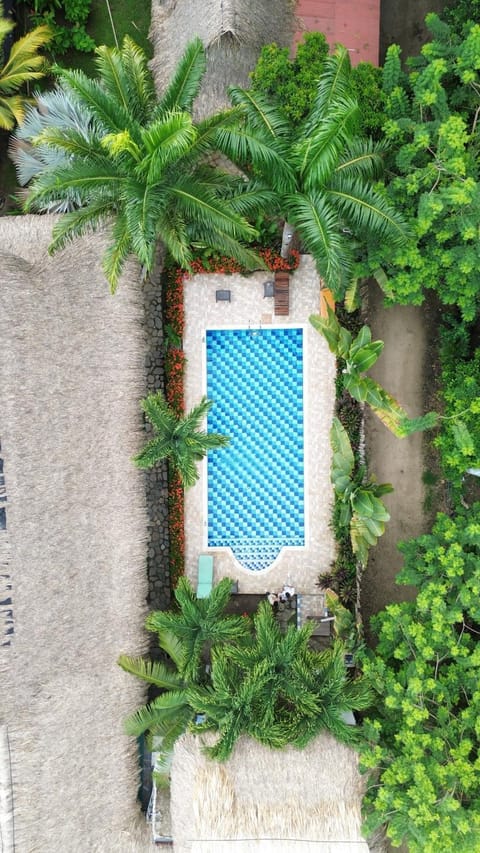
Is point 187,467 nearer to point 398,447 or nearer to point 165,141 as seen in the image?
point 165,141

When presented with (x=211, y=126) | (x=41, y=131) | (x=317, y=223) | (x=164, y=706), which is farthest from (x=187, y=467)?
(x=41, y=131)

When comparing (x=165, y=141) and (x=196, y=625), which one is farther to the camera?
(x=196, y=625)

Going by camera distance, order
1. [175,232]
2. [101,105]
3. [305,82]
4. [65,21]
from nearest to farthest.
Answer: [101,105], [175,232], [305,82], [65,21]

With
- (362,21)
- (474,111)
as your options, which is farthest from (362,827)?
(362,21)

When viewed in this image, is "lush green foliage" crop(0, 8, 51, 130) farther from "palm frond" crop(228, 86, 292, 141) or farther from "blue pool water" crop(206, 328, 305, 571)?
"blue pool water" crop(206, 328, 305, 571)

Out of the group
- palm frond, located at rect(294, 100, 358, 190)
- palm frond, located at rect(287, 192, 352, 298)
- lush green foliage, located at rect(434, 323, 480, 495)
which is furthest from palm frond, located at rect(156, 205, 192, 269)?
lush green foliage, located at rect(434, 323, 480, 495)

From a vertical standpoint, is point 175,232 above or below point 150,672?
above

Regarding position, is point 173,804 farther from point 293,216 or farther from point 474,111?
point 474,111
